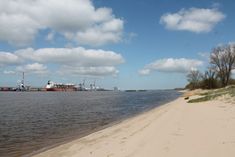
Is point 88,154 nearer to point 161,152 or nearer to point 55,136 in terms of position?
point 161,152

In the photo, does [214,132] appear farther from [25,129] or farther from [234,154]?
[25,129]

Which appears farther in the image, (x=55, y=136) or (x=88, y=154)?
(x=55, y=136)

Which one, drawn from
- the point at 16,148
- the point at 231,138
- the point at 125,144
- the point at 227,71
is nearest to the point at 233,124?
the point at 231,138

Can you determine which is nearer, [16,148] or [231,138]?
[231,138]

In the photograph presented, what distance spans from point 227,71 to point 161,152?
9786cm

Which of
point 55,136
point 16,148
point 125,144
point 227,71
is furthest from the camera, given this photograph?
point 227,71

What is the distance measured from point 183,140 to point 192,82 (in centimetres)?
14920

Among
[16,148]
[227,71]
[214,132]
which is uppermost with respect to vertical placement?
[227,71]

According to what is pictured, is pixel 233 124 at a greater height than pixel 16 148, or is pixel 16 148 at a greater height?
pixel 233 124

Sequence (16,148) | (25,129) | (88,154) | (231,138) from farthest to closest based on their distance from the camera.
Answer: (25,129)
(16,148)
(88,154)
(231,138)

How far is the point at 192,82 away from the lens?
15662 cm

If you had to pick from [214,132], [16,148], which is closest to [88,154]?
[214,132]

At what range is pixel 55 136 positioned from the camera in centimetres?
2070

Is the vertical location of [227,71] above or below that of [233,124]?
above
